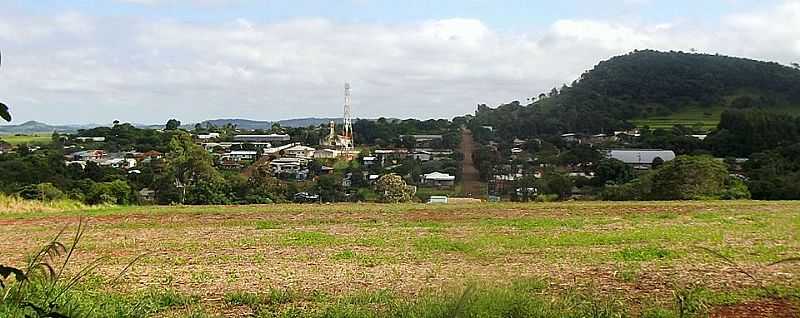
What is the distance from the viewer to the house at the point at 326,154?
52009 mm

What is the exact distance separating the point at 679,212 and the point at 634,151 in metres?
30.0

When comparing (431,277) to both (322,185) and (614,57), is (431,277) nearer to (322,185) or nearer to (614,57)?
(322,185)

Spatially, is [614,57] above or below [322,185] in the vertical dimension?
above

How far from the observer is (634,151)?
47844mm

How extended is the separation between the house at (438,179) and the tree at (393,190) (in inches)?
204

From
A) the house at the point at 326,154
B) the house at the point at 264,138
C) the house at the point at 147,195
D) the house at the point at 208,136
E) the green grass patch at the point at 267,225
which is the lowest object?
the house at the point at 147,195

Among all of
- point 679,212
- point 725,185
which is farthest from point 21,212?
point 725,185

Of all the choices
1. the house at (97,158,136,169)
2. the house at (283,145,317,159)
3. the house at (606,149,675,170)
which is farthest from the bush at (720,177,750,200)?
the house at (97,158,136,169)

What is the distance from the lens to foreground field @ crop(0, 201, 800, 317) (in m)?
7.14

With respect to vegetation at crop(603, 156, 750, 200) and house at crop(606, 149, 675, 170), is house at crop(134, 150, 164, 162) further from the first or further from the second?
vegetation at crop(603, 156, 750, 200)

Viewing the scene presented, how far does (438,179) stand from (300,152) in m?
15.4

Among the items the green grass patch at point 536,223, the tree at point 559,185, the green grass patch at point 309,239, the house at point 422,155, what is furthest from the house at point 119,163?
the green grass patch at point 536,223

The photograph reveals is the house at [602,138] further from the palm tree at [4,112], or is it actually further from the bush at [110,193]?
the palm tree at [4,112]

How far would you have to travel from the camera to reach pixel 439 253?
38.0 feet
